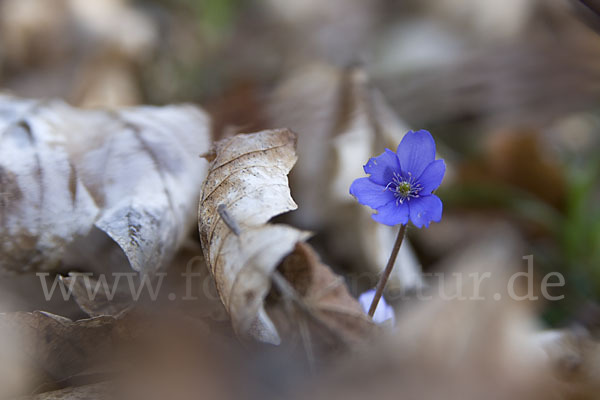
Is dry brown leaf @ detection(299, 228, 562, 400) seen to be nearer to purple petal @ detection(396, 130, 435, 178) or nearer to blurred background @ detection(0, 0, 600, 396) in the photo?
purple petal @ detection(396, 130, 435, 178)

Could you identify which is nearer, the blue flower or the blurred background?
the blue flower

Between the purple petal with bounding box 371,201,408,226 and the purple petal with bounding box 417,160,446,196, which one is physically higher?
the purple petal with bounding box 417,160,446,196

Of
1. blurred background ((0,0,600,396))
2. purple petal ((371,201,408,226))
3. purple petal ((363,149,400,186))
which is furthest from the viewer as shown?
blurred background ((0,0,600,396))

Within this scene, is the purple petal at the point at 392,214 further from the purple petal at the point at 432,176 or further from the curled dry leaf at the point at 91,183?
the curled dry leaf at the point at 91,183

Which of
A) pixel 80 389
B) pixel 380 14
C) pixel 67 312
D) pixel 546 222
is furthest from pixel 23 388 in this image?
pixel 380 14

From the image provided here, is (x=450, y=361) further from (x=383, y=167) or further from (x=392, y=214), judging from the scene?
(x=383, y=167)

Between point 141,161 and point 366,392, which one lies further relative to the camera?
point 141,161

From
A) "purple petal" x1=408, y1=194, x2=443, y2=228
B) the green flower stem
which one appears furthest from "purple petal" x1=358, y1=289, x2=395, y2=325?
"purple petal" x1=408, y1=194, x2=443, y2=228

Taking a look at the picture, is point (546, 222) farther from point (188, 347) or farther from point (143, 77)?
point (143, 77)
